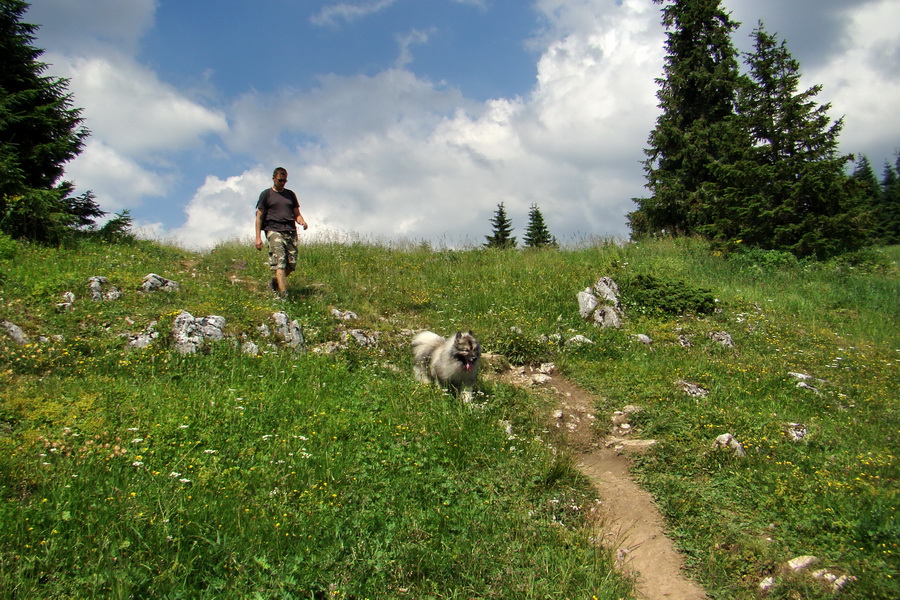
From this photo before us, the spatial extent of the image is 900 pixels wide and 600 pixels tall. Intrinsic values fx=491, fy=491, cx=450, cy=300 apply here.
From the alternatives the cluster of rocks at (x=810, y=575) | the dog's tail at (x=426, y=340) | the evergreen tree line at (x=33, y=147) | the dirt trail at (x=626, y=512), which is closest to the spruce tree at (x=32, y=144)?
the evergreen tree line at (x=33, y=147)

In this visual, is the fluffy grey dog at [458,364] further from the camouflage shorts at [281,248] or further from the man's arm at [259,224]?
the man's arm at [259,224]

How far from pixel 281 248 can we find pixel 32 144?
8.10 m

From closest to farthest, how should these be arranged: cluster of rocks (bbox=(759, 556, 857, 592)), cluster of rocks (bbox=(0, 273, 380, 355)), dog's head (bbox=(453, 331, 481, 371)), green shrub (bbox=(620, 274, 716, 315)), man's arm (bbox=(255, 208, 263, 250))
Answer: cluster of rocks (bbox=(759, 556, 857, 592)), dog's head (bbox=(453, 331, 481, 371)), cluster of rocks (bbox=(0, 273, 380, 355)), man's arm (bbox=(255, 208, 263, 250)), green shrub (bbox=(620, 274, 716, 315))

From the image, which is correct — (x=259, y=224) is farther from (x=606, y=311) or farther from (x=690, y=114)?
(x=690, y=114)

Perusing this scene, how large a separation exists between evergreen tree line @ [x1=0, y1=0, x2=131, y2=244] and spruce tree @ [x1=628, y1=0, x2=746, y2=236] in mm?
22343

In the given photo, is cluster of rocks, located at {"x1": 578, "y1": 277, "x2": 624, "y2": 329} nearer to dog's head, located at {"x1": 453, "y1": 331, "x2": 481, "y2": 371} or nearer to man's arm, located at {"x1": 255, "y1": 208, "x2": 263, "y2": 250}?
dog's head, located at {"x1": 453, "y1": 331, "x2": 481, "y2": 371}

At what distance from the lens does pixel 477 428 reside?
6.04 metres

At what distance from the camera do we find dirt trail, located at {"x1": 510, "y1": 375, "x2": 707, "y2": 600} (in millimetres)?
4133

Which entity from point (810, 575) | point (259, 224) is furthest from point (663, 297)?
point (259, 224)

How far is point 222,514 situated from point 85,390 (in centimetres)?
320

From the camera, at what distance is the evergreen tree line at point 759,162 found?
1625cm

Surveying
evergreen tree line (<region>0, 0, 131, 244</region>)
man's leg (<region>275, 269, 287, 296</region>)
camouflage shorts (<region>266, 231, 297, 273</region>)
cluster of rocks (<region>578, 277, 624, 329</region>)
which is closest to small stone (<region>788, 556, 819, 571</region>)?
cluster of rocks (<region>578, 277, 624, 329</region>)

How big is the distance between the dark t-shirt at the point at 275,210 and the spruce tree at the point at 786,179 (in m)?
15.0

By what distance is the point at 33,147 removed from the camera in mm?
12664
